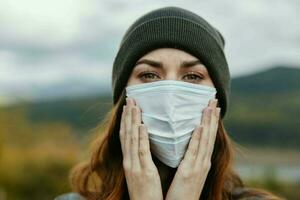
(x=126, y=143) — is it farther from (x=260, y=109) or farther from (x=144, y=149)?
(x=260, y=109)

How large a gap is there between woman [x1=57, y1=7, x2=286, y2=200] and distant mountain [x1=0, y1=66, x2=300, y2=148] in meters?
102

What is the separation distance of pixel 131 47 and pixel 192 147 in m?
0.80

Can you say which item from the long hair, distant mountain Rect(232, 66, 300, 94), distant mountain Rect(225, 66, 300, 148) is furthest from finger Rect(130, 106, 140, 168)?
distant mountain Rect(232, 66, 300, 94)

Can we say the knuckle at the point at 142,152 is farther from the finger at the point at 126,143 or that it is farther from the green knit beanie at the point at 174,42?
the green knit beanie at the point at 174,42

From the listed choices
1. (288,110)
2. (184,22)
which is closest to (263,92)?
(288,110)

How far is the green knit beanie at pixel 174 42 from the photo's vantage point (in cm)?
504

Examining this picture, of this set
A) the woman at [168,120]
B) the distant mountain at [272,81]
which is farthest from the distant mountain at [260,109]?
the woman at [168,120]

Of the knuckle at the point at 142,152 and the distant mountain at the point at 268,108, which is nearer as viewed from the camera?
the knuckle at the point at 142,152

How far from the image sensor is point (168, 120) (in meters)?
4.82

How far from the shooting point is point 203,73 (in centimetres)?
500

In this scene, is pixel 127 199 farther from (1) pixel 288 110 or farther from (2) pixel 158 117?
(1) pixel 288 110

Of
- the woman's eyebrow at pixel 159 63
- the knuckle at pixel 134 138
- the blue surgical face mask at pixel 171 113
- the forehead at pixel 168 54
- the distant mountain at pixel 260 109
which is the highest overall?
the forehead at pixel 168 54

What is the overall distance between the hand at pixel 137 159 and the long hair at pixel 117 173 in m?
0.20

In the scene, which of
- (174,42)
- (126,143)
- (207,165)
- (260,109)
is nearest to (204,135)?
(207,165)
